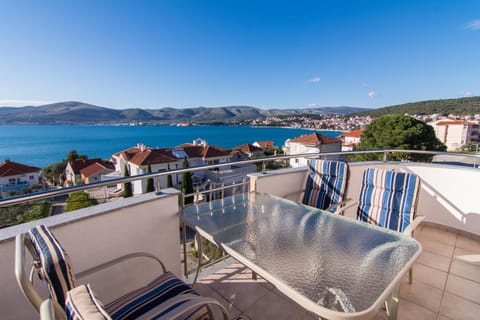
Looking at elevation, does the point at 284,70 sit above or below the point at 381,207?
above

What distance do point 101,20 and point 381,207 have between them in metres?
14.1

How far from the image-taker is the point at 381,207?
2330 mm

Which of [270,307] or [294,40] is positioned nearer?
[270,307]

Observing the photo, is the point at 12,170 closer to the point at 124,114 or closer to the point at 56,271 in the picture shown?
the point at 56,271

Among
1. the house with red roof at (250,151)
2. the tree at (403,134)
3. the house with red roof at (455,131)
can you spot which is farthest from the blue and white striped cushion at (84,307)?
the house with red roof at (455,131)

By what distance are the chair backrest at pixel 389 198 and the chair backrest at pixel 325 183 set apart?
0.79ft

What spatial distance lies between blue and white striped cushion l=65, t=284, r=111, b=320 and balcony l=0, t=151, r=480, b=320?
3.01 ft

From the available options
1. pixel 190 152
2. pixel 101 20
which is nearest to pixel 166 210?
pixel 101 20

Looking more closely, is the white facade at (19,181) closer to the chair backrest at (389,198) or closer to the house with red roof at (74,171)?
the house with red roof at (74,171)

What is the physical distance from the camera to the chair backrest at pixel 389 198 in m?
2.15

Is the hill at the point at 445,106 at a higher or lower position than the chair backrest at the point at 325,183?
higher

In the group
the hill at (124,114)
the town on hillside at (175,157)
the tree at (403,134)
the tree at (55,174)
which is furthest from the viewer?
the hill at (124,114)

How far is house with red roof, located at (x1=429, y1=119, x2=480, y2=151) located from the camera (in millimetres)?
26720

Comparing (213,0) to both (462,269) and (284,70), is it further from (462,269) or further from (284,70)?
(284,70)
